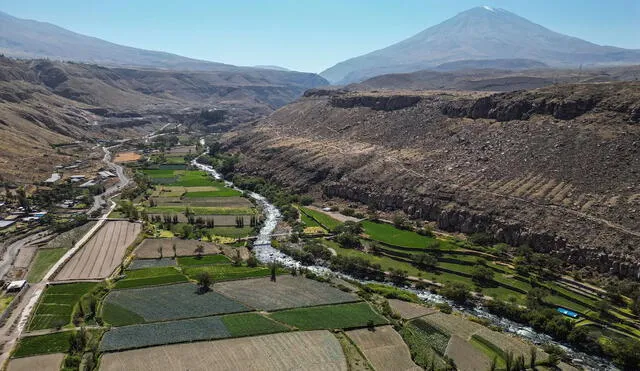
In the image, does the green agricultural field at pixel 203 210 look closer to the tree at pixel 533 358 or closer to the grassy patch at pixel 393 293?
the grassy patch at pixel 393 293

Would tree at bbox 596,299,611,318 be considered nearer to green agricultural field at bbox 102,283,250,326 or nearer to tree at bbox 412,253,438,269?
tree at bbox 412,253,438,269

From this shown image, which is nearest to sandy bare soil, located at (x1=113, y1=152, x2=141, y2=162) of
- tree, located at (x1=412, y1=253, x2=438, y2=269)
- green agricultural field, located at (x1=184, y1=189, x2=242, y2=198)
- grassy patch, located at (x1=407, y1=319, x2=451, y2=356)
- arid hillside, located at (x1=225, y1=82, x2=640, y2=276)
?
arid hillside, located at (x1=225, y1=82, x2=640, y2=276)

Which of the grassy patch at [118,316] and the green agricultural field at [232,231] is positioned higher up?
the grassy patch at [118,316]

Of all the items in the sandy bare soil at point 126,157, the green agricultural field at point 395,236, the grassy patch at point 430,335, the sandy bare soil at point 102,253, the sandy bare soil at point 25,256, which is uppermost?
the green agricultural field at point 395,236

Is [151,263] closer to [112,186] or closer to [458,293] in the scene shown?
[458,293]

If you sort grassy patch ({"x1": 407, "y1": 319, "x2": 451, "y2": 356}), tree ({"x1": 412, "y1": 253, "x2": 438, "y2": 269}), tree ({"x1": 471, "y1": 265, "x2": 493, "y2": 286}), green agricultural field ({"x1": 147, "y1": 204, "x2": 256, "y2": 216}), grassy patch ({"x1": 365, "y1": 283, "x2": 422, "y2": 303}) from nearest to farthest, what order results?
1. grassy patch ({"x1": 407, "y1": 319, "x2": 451, "y2": 356})
2. grassy patch ({"x1": 365, "y1": 283, "x2": 422, "y2": 303})
3. tree ({"x1": 471, "y1": 265, "x2": 493, "y2": 286})
4. tree ({"x1": 412, "y1": 253, "x2": 438, "y2": 269})
5. green agricultural field ({"x1": 147, "y1": 204, "x2": 256, "y2": 216})

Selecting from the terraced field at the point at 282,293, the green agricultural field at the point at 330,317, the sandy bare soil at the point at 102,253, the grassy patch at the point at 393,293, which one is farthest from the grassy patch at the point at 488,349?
the sandy bare soil at the point at 102,253
